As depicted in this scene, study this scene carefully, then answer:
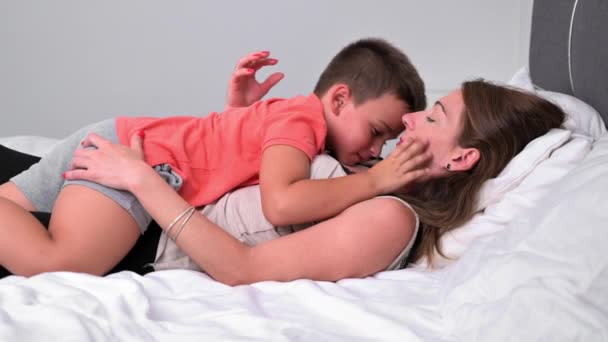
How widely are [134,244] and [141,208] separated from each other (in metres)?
0.08

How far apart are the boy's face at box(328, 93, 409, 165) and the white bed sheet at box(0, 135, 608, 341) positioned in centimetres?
47

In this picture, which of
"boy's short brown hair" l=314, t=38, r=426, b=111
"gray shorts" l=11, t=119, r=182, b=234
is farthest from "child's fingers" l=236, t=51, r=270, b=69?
"gray shorts" l=11, t=119, r=182, b=234

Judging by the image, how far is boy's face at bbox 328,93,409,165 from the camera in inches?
65.3

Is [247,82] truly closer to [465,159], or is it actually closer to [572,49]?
[465,159]

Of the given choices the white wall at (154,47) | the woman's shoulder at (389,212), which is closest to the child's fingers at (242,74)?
the woman's shoulder at (389,212)

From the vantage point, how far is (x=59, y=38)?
369 cm

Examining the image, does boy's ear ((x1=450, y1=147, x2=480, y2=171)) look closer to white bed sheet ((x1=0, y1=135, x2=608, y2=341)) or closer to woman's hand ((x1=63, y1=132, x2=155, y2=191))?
white bed sheet ((x1=0, y1=135, x2=608, y2=341))

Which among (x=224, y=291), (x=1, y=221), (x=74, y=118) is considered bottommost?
(x=74, y=118)

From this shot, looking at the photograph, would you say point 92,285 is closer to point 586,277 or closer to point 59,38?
point 586,277

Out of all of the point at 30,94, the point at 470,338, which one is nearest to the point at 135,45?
the point at 30,94

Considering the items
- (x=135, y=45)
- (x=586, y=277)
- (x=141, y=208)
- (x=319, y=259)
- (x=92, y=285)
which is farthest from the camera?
(x=135, y=45)

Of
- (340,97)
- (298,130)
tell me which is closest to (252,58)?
(340,97)

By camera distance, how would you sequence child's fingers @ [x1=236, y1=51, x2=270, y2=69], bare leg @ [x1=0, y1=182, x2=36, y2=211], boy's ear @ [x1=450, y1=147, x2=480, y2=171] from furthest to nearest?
child's fingers @ [x1=236, y1=51, x2=270, y2=69] < bare leg @ [x1=0, y1=182, x2=36, y2=211] < boy's ear @ [x1=450, y1=147, x2=480, y2=171]

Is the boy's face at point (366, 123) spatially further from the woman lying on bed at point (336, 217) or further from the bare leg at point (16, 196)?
the bare leg at point (16, 196)
